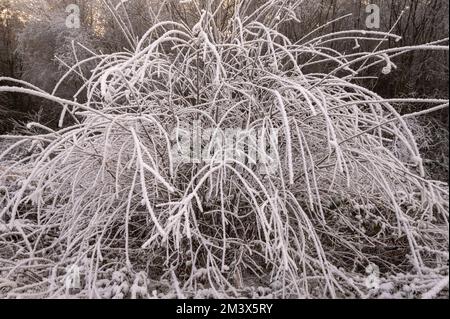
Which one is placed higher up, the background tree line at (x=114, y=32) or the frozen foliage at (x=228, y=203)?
the background tree line at (x=114, y=32)

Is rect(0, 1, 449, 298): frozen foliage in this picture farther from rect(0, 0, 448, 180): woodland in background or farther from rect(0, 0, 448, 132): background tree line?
rect(0, 0, 448, 132): background tree line

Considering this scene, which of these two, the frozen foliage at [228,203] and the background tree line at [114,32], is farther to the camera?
the background tree line at [114,32]

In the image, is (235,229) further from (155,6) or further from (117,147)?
(155,6)

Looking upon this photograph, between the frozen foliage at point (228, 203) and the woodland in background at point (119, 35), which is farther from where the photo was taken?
the woodland in background at point (119, 35)

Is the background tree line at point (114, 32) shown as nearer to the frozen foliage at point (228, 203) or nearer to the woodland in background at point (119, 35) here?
the woodland in background at point (119, 35)

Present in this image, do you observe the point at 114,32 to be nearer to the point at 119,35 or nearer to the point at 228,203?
the point at 119,35

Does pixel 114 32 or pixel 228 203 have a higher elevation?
pixel 114 32

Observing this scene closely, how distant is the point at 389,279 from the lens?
153 cm

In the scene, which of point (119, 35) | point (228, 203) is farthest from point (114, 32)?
point (228, 203)

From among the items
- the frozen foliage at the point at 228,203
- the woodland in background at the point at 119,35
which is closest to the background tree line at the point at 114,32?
the woodland in background at the point at 119,35

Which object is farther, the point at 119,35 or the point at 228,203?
the point at 119,35

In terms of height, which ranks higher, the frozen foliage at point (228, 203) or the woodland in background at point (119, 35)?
the woodland in background at point (119, 35)

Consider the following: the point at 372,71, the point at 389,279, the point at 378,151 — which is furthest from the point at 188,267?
the point at 372,71
